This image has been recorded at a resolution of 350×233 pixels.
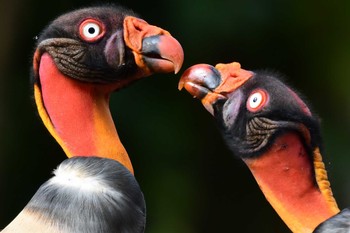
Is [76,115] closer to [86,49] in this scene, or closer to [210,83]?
[86,49]

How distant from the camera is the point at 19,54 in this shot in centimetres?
795

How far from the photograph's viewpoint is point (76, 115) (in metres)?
4.95

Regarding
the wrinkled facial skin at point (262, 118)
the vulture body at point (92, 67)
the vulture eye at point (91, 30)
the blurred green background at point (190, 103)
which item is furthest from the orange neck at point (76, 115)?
the blurred green background at point (190, 103)

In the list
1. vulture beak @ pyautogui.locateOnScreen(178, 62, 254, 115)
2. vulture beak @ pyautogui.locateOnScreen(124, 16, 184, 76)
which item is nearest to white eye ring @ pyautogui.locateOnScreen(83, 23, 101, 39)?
vulture beak @ pyautogui.locateOnScreen(124, 16, 184, 76)

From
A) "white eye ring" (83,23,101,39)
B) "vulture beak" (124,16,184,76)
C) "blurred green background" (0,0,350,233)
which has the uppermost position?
"white eye ring" (83,23,101,39)

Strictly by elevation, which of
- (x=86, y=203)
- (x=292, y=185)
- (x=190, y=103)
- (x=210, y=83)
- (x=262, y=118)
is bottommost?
(x=190, y=103)

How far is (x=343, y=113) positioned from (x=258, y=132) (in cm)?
329

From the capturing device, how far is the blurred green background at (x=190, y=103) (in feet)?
26.1

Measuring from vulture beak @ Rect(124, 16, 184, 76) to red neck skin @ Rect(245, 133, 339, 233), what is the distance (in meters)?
0.59

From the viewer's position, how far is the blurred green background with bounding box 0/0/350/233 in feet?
26.1

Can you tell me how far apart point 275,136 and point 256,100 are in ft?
0.59

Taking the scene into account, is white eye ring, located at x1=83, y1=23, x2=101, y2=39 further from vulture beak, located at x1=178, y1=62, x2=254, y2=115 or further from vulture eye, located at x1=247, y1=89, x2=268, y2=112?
vulture eye, located at x1=247, y1=89, x2=268, y2=112

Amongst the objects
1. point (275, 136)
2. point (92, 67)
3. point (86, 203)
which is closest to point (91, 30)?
point (92, 67)

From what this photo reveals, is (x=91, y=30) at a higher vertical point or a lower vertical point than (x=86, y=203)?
higher
